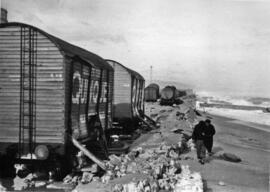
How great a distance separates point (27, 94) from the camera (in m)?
10.9

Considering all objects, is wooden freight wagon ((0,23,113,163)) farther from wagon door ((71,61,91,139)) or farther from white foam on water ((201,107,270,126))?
white foam on water ((201,107,270,126))

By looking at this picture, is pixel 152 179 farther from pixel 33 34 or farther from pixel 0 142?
pixel 33 34

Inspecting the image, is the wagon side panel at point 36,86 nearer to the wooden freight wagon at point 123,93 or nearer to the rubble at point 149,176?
the rubble at point 149,176

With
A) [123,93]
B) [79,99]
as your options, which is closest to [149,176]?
[79,99]

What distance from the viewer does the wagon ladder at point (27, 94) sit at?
10789 millimetres

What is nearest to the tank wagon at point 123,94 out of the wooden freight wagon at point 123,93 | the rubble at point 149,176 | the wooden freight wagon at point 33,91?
the wooden freight wagon at point 123,93

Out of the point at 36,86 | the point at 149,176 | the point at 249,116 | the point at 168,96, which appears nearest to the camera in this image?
the point at 149,176

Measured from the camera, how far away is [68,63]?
11.1 meters

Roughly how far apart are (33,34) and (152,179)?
6.03 metres

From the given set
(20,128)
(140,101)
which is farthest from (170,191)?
(140,101)

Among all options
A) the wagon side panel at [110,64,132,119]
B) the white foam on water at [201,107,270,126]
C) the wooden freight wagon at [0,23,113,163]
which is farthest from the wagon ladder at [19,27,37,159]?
the white foam on water at [201,107,270,126]

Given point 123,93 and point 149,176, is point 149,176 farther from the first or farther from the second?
point 123,93

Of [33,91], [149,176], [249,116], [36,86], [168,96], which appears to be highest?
[36,86]

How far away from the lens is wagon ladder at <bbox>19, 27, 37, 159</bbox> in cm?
1079
